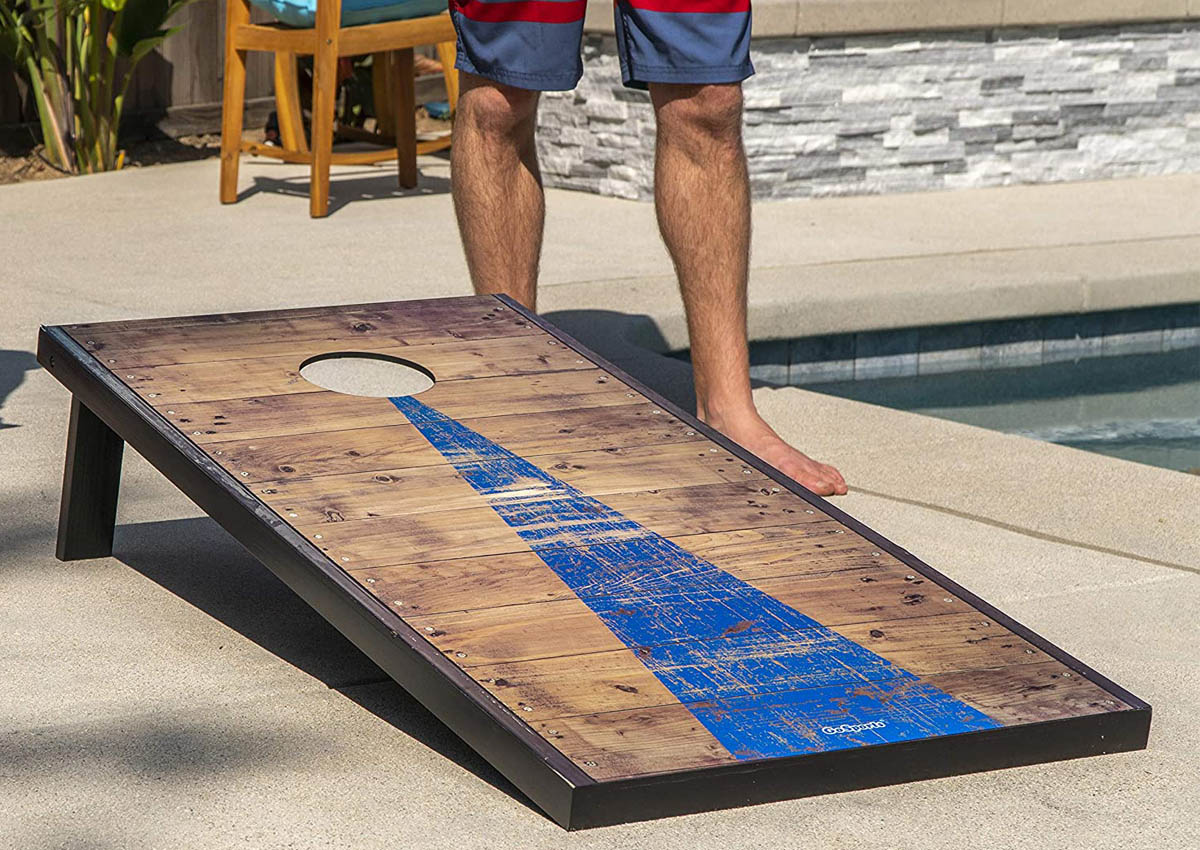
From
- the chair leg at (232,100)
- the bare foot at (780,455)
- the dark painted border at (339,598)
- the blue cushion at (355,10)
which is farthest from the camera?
the chair leg at (232,100)

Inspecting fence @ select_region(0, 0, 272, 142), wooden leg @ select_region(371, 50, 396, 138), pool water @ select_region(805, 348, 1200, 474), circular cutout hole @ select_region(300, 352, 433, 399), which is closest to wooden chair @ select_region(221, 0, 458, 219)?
wooden leg @ select_region(371, 50, 396, 138)

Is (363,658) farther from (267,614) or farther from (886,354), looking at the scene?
(886,354)

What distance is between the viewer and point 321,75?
479cm

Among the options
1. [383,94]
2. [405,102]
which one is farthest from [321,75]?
[383,94]

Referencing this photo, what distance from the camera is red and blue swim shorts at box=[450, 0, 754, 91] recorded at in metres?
2.71

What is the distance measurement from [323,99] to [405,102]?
20.6 inches

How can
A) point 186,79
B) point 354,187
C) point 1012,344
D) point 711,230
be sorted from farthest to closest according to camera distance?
point 186,79
point 354,187
point 1012,344
point 711,230

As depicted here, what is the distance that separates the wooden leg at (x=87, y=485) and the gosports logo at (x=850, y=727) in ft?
3.44

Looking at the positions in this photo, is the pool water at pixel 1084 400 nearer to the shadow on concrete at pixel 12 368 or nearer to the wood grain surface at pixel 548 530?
the wood grain surface at pixel 548 530

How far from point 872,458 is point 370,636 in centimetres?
132

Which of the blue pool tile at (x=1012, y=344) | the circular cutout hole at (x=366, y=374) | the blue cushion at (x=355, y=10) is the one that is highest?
the blue cushion at (x=355, y=10)

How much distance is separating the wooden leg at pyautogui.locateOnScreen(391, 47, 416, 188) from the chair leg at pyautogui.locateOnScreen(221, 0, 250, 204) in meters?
0.48

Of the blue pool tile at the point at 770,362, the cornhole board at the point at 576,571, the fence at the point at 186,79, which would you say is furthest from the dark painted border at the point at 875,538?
the fence at the point at 186,79

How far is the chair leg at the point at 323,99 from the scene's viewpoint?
4.75 meters
